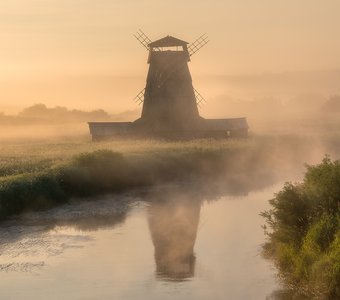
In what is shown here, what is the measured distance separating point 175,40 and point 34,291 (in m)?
47.0

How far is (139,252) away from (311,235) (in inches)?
264

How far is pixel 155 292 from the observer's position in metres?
18.1

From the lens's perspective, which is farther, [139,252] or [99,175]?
[99,175]

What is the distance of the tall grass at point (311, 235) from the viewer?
16656 mm

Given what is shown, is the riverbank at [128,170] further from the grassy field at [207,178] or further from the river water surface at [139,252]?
the river water surface at [139,252]

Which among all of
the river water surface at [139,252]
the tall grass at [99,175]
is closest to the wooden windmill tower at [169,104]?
the tall grass at [99,175]

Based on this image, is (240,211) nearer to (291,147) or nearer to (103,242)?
(103,242)

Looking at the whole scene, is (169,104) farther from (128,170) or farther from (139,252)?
(139,252)

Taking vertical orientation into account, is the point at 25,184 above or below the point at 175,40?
below

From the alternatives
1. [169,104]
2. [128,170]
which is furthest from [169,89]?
[128,170]

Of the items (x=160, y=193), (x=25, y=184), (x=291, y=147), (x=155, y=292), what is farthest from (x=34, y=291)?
(x=291, y=147)

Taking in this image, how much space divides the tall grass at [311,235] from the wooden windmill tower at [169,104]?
40344 mm

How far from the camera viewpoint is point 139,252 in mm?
22906

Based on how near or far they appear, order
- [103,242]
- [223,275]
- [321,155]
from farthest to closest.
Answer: [321,155] < [103,242] < [223,275]
